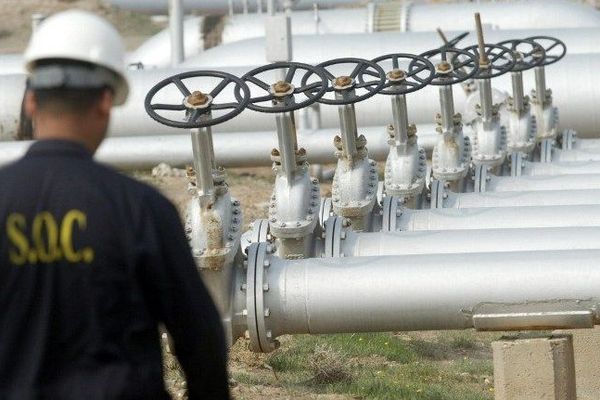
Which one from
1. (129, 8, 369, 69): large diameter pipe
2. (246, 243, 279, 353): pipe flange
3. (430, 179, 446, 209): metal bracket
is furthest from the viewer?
(129, 8, 369, 69): large diameter pipe

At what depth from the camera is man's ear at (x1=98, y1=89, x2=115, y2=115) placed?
9.03 ft

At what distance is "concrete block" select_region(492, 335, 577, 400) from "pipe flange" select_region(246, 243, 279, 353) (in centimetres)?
105

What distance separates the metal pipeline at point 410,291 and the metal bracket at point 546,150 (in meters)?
5.95

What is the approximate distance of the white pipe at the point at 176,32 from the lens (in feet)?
56.4

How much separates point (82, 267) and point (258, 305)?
10.7ft

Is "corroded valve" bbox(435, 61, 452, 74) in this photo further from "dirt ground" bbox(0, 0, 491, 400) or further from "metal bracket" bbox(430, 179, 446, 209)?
"dirt ground" bbox(0, 0, 491, 400)

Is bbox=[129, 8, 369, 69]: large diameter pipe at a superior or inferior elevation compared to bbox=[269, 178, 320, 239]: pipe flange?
superior

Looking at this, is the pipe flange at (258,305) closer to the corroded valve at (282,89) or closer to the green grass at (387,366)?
the green grass at (387,366)

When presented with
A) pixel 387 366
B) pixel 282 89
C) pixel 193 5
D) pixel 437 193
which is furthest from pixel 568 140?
pixel 193 5

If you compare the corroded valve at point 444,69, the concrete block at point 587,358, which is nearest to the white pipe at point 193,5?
the corroded valve at point 444,69

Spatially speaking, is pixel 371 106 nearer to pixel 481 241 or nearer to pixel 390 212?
pixel 390 212

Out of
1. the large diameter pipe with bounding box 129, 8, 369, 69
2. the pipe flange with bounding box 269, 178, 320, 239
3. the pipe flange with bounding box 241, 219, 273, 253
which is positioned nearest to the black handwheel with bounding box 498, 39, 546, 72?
the pipe flange with bounding box 241, 219, 273, 253

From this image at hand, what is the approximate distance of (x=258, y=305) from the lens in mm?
5895

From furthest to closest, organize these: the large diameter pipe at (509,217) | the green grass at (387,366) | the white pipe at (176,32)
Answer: the white pipe at (176,32) < the large diameter pipe at (509,217) < the green grass at (387,366)
